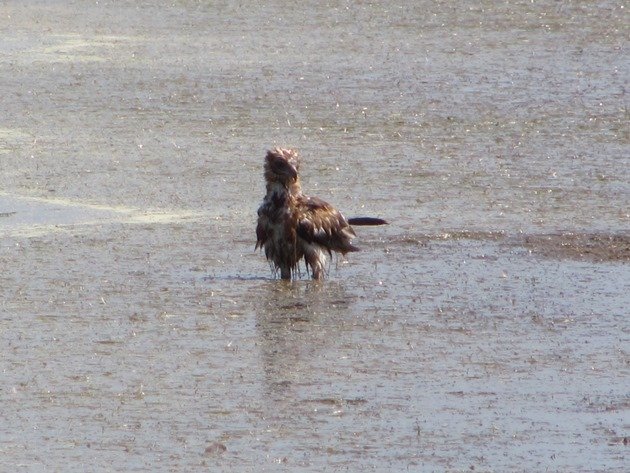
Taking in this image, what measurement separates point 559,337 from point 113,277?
2396 mm

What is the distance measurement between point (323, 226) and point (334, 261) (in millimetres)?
470

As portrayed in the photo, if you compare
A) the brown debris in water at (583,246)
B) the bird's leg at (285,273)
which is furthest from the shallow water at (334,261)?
the bird's leg at (285,273)

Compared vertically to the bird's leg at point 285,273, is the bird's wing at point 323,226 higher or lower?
higher

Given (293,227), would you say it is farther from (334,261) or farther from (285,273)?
(334,261)

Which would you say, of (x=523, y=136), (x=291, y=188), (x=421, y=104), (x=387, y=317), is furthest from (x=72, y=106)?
(x=387, y=317)

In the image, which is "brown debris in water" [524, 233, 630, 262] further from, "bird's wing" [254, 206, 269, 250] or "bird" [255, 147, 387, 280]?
"bird's wing" [254, 206, 269, 250]

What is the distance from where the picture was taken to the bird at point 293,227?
8.95 m

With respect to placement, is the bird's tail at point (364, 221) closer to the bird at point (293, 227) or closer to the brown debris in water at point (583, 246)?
the bird at point (293, 227)

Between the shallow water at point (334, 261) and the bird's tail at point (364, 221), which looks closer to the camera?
the shallow water at point (334, 261)

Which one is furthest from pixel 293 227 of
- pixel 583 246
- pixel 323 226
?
pixel 583 246

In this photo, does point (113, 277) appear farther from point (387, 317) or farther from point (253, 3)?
point (253, 3)

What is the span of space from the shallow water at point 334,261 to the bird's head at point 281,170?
1.59ft

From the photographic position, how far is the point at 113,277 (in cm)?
865

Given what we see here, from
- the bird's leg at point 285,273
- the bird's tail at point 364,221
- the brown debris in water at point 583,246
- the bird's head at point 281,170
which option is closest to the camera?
the bird's leg at point 285,273
